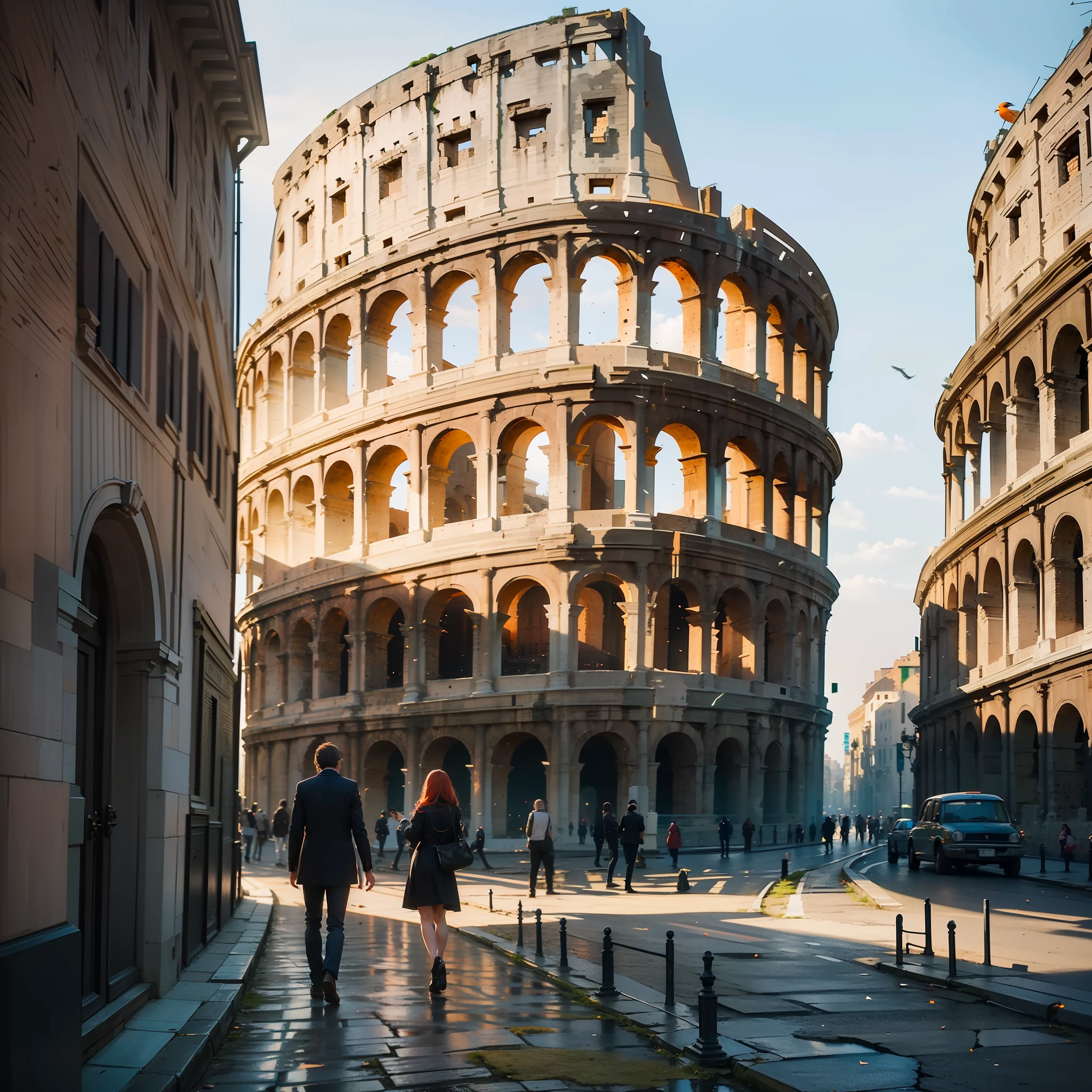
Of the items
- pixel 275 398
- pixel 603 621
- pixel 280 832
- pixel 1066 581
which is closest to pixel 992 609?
pixel 1066 581

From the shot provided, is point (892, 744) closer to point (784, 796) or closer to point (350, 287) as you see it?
point (784, 796)

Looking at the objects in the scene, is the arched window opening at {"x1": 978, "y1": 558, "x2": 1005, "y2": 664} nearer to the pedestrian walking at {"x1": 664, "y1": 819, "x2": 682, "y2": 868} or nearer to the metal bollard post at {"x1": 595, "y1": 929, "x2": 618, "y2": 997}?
the pedestrian walking at {"x1": 664, "y1": 819, "x2": 682, "y2": 868}

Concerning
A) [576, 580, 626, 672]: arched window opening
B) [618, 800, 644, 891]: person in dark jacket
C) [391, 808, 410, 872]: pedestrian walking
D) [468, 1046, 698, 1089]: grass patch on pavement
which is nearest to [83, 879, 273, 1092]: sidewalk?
[468, 1046, 698, 1089]: grass patch on pavement

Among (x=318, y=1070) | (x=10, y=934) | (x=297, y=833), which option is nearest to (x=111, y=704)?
(x=297, y=833)

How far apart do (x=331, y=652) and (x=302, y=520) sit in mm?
5795

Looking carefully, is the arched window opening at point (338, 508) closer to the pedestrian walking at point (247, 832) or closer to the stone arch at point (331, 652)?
the stone arch at point (331, 652)

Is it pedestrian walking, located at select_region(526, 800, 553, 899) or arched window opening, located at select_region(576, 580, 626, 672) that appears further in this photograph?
arched window opening, located at select_region(576, 580, 626, 672)

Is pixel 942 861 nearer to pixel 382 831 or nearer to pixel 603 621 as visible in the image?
pixel 382 831

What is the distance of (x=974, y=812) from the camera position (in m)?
30.5

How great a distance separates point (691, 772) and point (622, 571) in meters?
7.30

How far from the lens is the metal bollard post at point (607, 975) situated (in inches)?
426

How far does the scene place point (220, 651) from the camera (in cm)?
1662

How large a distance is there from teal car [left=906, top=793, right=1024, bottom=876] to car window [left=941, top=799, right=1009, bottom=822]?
0.01 meters

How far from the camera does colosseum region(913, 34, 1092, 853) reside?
1489 inches
